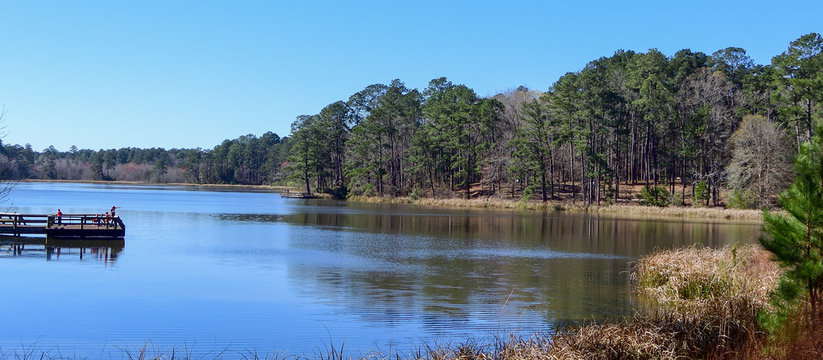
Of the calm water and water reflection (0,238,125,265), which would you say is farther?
water reflection (0,238,125,265)

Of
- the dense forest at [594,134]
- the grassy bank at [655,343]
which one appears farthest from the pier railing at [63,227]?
the dense forest at [594,134]

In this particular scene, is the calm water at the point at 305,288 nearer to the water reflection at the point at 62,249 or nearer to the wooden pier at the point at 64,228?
the water reflection at the point at 62,249

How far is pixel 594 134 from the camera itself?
236ft

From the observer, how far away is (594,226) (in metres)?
46.7

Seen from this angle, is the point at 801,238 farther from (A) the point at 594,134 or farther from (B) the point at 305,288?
(A) the point at 594,134

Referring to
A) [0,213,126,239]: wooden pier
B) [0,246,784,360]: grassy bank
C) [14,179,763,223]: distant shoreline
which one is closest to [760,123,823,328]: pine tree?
[0,246,784,360]: grassy bank

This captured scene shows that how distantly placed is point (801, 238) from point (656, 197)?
2226 inches

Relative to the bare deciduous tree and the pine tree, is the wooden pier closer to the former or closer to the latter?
the pine tree

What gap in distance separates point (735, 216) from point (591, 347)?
49996 mm

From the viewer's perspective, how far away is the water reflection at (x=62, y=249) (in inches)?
1008

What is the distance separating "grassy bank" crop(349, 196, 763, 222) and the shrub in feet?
4.08

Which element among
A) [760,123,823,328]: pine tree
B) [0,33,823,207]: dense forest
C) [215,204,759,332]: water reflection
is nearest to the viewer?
[760,123,823,328]: pine tree

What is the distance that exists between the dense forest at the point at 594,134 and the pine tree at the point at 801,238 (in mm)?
52497

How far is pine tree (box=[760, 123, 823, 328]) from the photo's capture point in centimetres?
912
